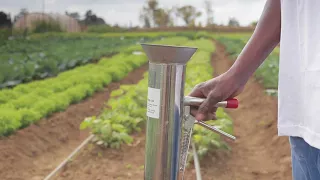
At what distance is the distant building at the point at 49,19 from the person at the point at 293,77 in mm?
11777

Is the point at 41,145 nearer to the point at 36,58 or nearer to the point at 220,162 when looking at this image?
the point at 220,162

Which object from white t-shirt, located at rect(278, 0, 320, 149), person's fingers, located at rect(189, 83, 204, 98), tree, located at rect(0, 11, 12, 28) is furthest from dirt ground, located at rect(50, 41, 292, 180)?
tree, located at rect(0, 11, 12, 28)

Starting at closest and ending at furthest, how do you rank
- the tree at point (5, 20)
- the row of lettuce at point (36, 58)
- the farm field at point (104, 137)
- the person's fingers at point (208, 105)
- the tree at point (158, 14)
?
the person's fingers at point (208, 105) → the farm field at point (104, 137) → the row of lettuce at point (36, 58) → the tree at point (5, 20) → the tree at point (158, 14)

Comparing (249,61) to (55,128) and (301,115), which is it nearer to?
(301,115)

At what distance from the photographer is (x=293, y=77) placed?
4.00ft

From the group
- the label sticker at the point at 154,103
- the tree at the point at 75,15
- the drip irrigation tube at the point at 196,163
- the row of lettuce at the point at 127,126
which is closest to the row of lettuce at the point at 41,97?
the row of lettuce at the point at 127,126

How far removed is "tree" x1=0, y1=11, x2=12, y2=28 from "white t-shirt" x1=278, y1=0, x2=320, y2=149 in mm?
10935

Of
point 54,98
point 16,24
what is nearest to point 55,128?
point 54,98

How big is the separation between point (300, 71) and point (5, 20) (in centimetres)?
1135

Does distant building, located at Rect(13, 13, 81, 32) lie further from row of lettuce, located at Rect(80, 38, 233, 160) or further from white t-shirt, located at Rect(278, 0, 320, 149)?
white t-shirt, located at Rect(278, 0, 320, 149)

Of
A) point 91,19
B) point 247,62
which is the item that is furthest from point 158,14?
point 247,62

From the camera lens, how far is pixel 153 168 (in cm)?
134

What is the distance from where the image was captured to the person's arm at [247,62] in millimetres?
1413

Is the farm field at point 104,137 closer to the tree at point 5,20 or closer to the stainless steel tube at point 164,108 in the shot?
the stainless steel tube at point 164,108
